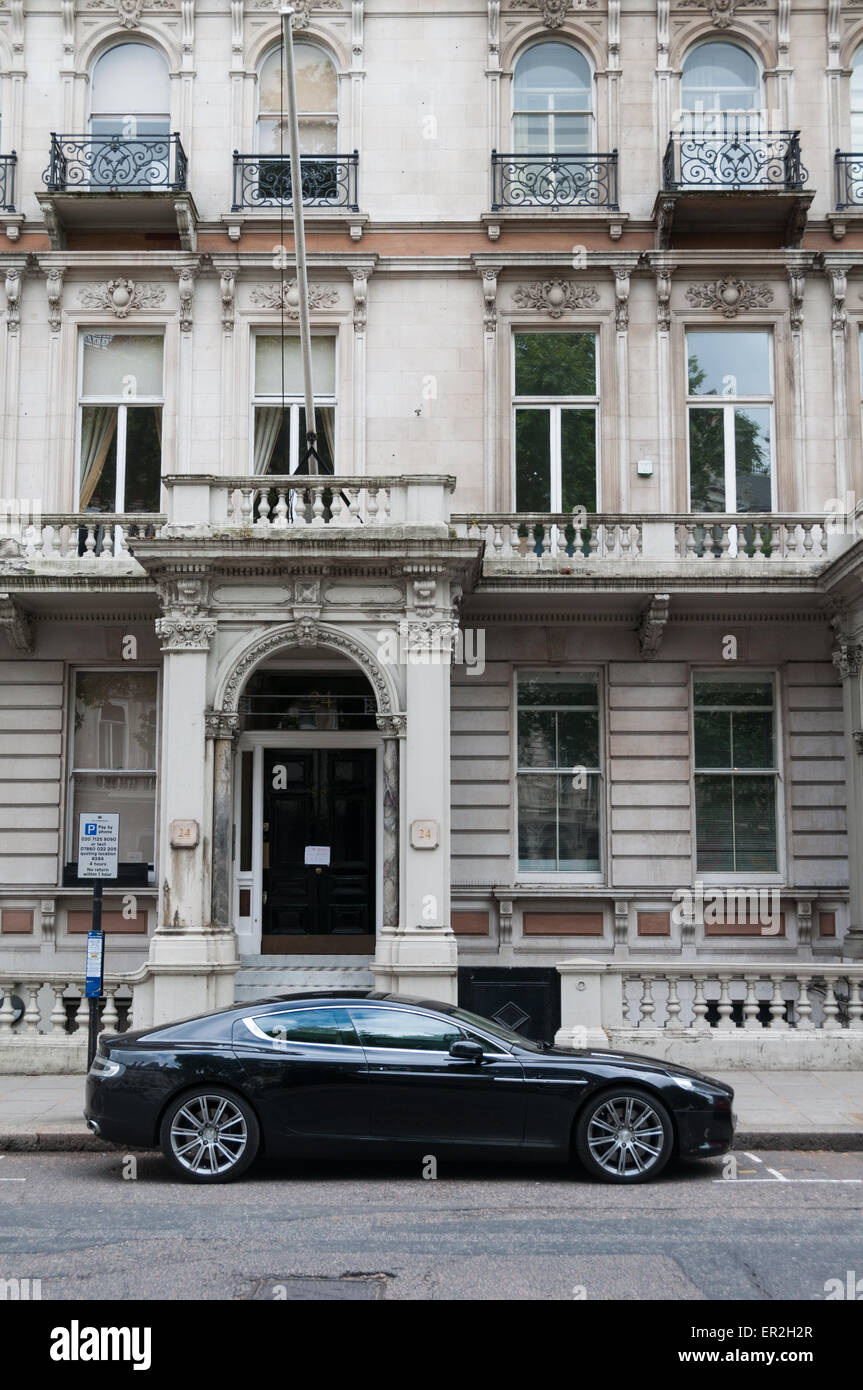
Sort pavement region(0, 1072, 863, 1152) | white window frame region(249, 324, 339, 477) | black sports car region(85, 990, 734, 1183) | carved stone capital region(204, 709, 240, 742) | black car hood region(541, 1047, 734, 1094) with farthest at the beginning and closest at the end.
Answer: white window frame region(249, 324, 339, 477) → carved stone capital region(204, 709, 240, 742) → pavement region(0, 1072, 863, 1152) → black car hood region(541, 1047, 734, 1094) → black sports car region(85, 990, 734, 1183)

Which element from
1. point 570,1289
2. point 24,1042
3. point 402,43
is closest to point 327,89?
point 402,43

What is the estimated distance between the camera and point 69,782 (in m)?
19.2

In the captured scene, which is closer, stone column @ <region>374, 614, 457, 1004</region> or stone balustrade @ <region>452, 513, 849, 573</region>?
stone column @ <region>374, 614, 457, 1004</region>

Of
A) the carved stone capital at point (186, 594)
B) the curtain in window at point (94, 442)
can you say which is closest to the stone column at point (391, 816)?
the carved stone capital at point (186, 594)

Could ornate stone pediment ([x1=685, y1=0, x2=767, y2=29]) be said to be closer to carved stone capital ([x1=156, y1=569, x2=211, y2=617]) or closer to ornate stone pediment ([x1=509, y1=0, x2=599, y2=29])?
ornate stone pediment ([x1=509, y1=0, x2=599, y2=29])

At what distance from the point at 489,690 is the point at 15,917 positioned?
7278 mm

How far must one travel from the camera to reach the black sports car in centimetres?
1032

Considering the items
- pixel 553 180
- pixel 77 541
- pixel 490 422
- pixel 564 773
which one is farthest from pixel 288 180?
pixel 564 773

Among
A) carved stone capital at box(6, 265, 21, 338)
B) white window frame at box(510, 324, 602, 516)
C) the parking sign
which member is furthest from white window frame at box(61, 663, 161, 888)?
white window frame at box(510, 324, 602, 516)

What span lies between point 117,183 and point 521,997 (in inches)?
508

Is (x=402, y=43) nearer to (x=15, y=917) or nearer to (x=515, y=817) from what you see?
(x=515, y=817)

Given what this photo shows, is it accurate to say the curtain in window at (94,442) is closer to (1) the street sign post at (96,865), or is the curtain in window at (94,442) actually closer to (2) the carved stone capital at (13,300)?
(2) the carved stone capital at (13,300)

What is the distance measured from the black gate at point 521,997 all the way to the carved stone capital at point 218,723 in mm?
4051

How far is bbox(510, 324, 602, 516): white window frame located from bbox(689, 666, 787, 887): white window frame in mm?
3024
